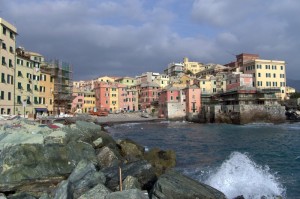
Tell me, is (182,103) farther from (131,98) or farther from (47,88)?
(47,88)

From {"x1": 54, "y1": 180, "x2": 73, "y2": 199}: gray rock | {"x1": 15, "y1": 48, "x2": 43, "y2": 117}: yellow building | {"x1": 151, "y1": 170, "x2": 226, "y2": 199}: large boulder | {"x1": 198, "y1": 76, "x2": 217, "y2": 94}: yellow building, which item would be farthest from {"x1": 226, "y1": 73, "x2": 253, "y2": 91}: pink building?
{"x1": 54, "y1": 180, "x2": 73, "y2": 199}: gray rock

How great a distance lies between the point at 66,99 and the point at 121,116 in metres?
25.4

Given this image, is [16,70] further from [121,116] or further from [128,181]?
[128,181]

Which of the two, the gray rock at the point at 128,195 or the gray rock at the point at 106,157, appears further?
the gray rock at the point at 106,157

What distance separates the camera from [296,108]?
97.3 meters

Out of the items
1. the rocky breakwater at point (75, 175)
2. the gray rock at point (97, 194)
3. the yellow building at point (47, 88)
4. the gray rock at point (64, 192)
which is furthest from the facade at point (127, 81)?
the gray rock at point (97, 194)

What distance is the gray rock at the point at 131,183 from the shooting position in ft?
37.9

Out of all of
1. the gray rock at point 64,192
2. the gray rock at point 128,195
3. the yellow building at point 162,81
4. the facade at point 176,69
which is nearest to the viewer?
the gray rock at point 128,195

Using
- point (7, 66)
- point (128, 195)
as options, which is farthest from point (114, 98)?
point (128, 195)

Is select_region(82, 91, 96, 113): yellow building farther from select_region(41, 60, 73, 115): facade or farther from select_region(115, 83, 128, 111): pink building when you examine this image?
select_region(41, 60, 73, 115): facade

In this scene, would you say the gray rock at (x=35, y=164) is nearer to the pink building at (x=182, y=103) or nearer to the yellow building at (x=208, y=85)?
the pink building at (x=182, y=103)

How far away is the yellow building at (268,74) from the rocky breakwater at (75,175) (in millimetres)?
97610

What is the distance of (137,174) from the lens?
12867 mm

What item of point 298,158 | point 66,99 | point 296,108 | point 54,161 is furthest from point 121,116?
point 54,161
